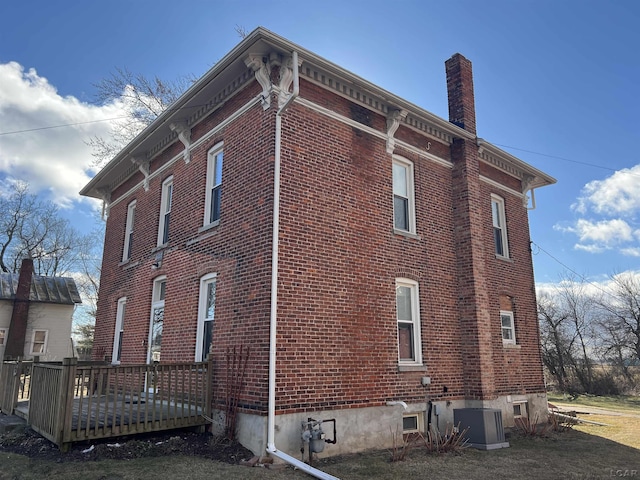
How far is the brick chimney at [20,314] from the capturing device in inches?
900

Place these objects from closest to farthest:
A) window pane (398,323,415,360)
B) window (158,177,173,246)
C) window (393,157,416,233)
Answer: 1. window pane (398,323,415,360)
2. window (393,157,416,233)
3. window (158,177,173,246)

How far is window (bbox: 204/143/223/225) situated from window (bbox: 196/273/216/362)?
138 centimetres

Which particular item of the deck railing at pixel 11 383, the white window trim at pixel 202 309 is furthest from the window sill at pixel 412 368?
the deck railing at pixel 11 383

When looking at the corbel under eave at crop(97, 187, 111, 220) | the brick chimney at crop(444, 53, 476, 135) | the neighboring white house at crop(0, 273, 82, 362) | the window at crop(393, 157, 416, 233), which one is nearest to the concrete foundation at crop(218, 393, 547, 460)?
the window at crop(393, 157, 416, 233)

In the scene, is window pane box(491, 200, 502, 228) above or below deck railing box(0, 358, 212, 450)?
above

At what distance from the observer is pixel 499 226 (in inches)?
544

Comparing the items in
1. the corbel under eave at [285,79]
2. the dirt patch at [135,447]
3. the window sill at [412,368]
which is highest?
the corbel under eave at [285,79]

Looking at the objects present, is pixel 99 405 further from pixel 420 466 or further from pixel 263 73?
pixel 263 73

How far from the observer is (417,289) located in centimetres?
1056

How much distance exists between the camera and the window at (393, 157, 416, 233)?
1093 cm

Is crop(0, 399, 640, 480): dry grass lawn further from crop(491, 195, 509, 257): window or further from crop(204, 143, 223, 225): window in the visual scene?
crop(491, 195, 509, 257): window

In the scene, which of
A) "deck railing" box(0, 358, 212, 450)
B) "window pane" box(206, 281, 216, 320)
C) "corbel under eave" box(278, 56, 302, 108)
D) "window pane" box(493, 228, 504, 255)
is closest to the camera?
"deck railing" box(0, 358, 212, 450)

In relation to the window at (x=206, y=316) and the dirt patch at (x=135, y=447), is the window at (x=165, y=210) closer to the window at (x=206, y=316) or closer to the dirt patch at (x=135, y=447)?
the window at (x=206, y=316)

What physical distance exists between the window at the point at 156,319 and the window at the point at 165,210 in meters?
1.14
